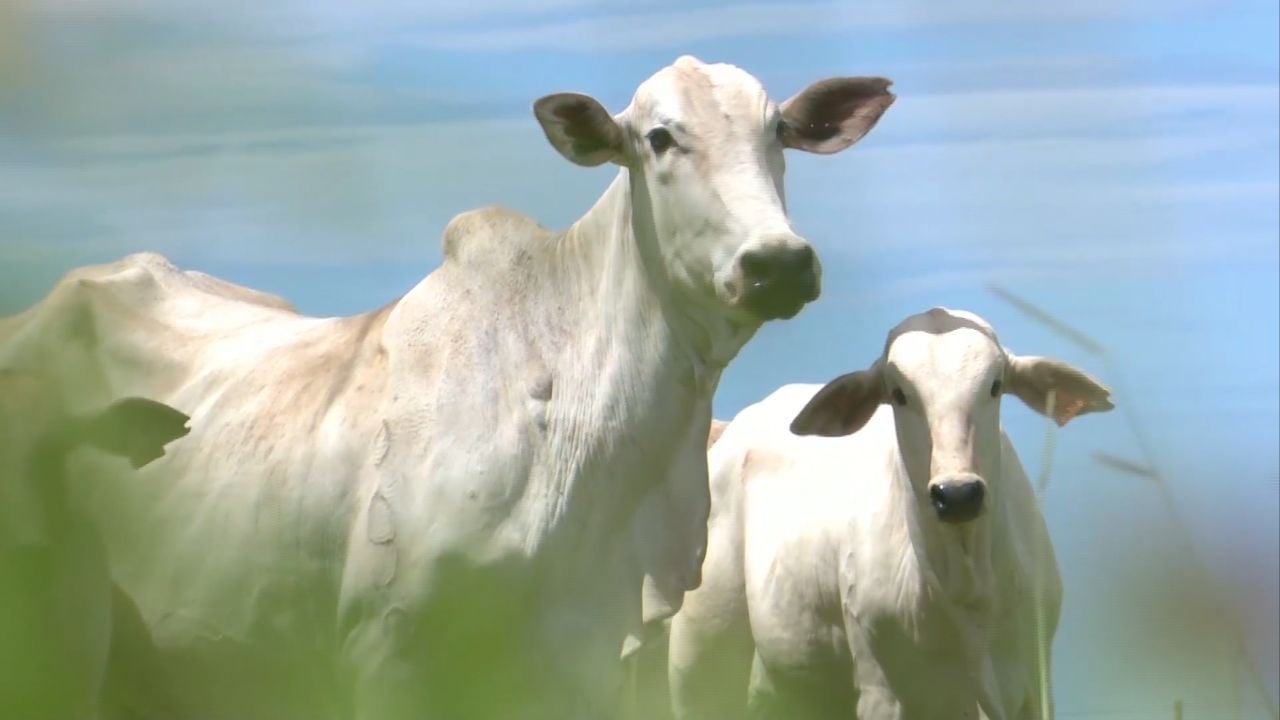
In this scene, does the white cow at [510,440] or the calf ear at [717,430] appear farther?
the calf ear at [717,430]

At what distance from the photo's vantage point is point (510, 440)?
499 cm

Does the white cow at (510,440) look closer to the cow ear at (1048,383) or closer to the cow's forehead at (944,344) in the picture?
the cow's forehead at (944,344)

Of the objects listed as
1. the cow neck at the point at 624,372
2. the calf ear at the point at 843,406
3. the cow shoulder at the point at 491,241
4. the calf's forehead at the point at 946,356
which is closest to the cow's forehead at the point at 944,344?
the calf's forehead at the point at 946,356

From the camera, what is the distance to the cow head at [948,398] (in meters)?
6.34

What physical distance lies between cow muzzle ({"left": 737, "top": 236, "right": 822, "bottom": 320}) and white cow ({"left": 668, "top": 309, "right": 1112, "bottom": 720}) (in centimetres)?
161

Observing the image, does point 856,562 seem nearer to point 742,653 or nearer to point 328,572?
point 742,653

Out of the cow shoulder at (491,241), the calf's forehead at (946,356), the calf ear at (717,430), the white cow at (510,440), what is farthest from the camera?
the calf ear at (717,430)

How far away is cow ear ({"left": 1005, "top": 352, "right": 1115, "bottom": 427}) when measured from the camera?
22.8 feet

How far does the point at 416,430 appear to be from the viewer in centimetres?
502

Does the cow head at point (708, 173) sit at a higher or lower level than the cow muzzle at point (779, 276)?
higher

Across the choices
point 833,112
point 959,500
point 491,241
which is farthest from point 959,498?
point 491,241

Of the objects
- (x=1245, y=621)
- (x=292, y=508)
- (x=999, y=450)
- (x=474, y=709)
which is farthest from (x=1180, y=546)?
(x=999, y=450)

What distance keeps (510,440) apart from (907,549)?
252 cm

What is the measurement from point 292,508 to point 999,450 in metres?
2.79
